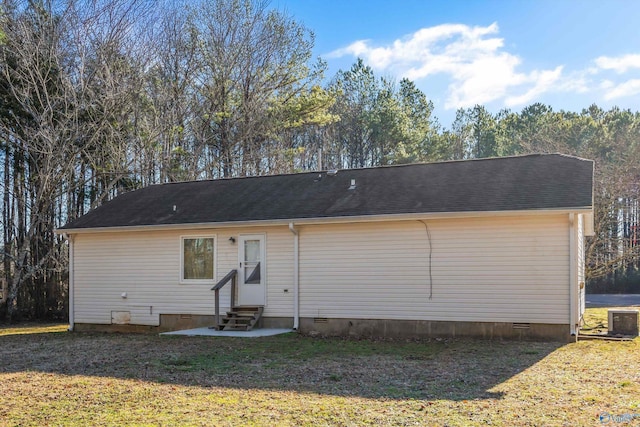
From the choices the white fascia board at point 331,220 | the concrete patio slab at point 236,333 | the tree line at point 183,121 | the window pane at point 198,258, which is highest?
the tree line at point 183,121

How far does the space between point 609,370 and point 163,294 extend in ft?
30.8

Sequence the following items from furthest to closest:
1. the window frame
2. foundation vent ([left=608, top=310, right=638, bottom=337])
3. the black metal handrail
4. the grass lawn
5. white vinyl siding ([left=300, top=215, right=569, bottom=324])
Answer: the window frame, the black metal handrail, foundation vent ([left=608, top=310, right=638, bottom=337]), white vinyl siding ([left=300, top=215, right=569, bottom=324]), the grass lawn

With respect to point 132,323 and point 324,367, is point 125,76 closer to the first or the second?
point 132,323

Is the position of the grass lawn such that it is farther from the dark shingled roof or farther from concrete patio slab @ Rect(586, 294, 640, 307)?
concrete patio slab @ Rect(586, 294, 640, 307)

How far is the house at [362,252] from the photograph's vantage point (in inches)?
417

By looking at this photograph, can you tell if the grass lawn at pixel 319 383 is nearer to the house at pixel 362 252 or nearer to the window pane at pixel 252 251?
the house at pixel 362 252

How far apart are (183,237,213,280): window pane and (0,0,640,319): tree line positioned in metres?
4.50

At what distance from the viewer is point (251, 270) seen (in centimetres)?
1287

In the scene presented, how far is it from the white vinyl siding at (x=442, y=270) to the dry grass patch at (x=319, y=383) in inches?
30.6

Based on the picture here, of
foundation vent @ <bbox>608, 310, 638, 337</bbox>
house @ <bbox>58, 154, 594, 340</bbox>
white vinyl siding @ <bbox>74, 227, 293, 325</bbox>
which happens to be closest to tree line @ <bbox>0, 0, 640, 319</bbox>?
house @ <bbox>58, 154, 594, 340</bbox>

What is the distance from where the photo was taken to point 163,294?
44.4 ft

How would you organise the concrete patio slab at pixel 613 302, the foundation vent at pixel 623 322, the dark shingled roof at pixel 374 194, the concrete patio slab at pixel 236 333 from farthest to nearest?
the concrete patio slab at pixel 613 302 < the concrete patio slab at pixel 236 333 < the foundation vent at pixel 623 322 < the dark shingled roof at pixel 374 194

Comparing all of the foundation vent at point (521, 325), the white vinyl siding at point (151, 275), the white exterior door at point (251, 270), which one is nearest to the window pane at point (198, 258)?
the white vinyl siding at point (151, 275)

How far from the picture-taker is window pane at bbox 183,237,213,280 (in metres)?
13.3
